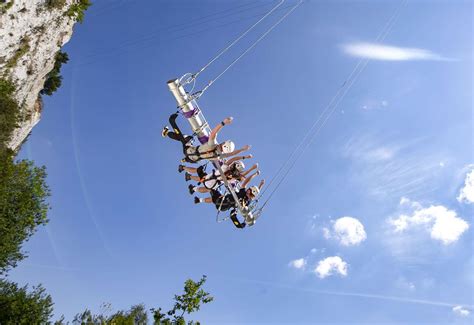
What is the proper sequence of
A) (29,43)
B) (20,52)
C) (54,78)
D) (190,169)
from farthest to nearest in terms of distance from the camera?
(54,78), (29,43), (20,52), (190,169)

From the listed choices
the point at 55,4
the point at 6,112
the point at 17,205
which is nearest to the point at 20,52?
the point at 55,4

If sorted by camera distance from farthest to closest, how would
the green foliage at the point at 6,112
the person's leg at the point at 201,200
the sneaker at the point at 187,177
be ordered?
1. the green foliage at the point at 6,112
2. the person's leg at the point at 201,200
3. the sneaker at the point at 187,177

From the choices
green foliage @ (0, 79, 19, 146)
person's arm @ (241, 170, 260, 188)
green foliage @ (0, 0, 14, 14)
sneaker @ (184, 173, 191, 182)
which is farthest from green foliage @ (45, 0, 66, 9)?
person's arm @ (241, 170, 260, 188)

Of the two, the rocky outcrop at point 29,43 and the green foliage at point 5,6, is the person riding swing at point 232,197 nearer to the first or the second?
the rocky outcrop at point 29,43

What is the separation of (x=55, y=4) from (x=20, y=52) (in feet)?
18.3

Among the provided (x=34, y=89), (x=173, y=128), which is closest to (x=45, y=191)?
(x=34, y=89)

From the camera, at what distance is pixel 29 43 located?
2945 cm

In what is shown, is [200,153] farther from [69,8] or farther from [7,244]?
[69,8]

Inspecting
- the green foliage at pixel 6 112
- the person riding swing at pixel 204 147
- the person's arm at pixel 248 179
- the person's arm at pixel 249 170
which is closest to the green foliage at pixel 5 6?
the green foliage at pixel 6 112

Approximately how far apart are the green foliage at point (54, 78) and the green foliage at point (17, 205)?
51.0 ft

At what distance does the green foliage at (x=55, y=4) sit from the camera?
29.5 m

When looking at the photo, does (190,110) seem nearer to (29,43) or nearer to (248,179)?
(248,179)

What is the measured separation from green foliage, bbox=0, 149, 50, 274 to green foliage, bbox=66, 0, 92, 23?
15.5m

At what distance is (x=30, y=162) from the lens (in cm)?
2697
